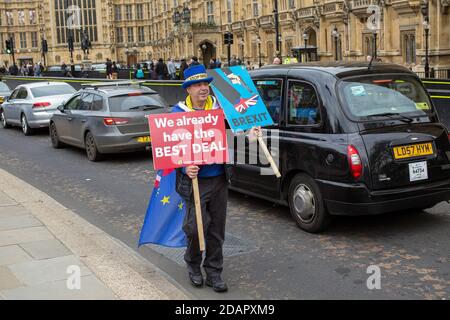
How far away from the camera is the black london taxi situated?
20.8ft

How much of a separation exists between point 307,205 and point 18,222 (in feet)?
11.5

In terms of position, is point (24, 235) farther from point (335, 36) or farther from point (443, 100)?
point (335, 36)

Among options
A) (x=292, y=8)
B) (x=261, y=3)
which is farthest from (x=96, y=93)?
(x=261, y=3)

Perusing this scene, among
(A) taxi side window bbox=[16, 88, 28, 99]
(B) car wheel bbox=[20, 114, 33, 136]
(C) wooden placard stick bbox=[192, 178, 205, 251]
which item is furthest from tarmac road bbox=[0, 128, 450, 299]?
(A) taxi side window bbox=[16, 88, 28, 99]

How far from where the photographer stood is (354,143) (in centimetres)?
634

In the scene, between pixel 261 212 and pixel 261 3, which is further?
pixel 261 3

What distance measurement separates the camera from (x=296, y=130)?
706 cm

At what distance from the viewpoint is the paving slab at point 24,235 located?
6539 mm

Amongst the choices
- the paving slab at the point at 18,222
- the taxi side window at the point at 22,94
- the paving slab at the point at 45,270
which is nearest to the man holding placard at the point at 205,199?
the paving slab at the point at 45,270

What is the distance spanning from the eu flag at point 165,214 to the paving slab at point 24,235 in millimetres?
1705

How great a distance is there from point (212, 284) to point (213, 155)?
114 cm

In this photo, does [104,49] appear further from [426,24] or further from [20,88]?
[20,88]

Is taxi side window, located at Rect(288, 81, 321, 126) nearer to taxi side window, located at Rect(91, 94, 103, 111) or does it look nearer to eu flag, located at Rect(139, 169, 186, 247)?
eu flag, located at Rect(139, 169, 186, 247)

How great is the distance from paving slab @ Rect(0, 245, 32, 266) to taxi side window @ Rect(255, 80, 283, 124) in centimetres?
331
